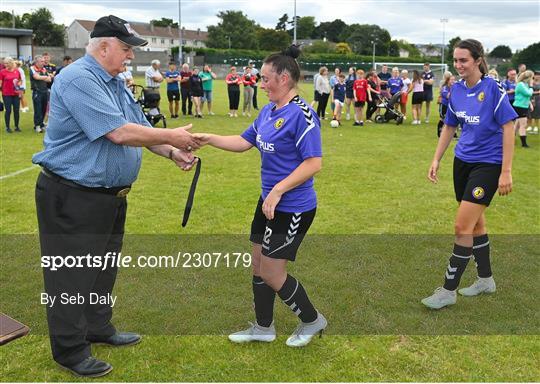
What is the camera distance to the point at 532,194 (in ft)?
29.3

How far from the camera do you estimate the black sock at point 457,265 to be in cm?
461

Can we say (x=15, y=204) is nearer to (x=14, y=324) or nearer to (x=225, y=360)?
(x=14, y=324)

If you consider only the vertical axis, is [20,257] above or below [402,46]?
below

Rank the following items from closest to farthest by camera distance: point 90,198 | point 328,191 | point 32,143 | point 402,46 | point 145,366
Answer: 1. point 90,198
2. point 145,366
3. point 328,191
4. point 32,143
5. point 402,46

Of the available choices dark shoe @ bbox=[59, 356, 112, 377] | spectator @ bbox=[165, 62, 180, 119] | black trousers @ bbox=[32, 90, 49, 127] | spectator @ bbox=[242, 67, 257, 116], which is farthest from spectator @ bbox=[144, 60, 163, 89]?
dark shoe @ bbox=[59, 356, 112, 377]

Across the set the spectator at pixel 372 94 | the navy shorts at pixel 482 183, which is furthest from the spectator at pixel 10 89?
the navy shorts at pixel 482 183

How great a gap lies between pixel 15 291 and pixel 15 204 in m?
3.28

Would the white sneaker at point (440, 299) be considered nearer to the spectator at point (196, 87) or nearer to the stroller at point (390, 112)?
the stroller at point (390, 112)

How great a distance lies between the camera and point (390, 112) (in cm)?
1956

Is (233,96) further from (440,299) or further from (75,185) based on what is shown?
(75,185)

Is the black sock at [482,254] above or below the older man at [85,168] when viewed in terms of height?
below

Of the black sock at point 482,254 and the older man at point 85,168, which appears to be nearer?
the older man at point 85,168

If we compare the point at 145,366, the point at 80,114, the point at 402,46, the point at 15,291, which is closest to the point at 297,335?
the point at 145,366

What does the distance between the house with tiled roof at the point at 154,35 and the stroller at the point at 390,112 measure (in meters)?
85.3
